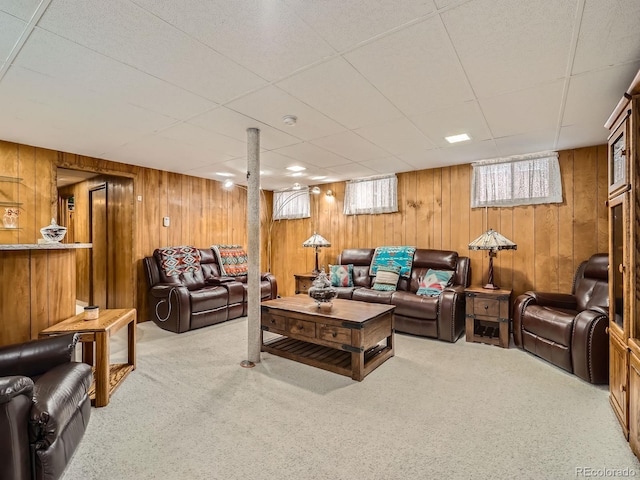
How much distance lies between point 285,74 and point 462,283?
11.7ft

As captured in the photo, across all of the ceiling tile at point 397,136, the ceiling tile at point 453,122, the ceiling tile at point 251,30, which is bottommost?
the ceiling tile at point 453,122

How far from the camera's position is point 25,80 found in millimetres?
2318

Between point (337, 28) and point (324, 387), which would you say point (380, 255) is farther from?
point (337, 28)

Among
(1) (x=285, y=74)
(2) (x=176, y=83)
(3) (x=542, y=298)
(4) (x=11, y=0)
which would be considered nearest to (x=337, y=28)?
(1) (x=285, y=74)

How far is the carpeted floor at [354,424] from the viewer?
1743 millimetres

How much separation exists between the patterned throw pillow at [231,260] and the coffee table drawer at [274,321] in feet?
7.40

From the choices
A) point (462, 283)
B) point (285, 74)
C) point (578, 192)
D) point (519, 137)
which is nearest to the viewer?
point (285, 74)

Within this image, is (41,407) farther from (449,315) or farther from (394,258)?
(394,258)

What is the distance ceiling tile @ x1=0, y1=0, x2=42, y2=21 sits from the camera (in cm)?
156

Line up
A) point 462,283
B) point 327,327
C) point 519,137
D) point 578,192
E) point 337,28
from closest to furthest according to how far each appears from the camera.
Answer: point 337,28 < point 327,327 < point 519,137 < point 578,192 < point 462,283

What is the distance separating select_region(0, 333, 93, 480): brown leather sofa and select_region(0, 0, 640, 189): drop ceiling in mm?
1800

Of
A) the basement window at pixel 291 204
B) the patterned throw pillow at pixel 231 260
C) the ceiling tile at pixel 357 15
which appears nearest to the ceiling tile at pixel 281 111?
the ceiling tile at pixel 357 15

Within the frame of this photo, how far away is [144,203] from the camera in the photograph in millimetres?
5051

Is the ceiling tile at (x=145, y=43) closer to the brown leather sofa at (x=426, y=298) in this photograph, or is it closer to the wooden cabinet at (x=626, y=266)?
the wooden cabinet at (x=626, y=266)
